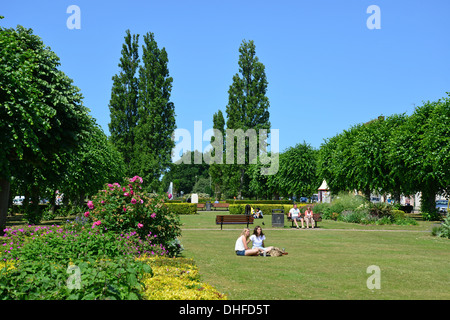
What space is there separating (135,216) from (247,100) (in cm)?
5191

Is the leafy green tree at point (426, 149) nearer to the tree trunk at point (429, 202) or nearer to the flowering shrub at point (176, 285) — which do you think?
the tree trunk at point (429, 202)

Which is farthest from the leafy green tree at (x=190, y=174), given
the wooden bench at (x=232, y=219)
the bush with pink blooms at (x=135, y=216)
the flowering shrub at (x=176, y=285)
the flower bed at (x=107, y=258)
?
the flowering shrub at (x=176, y=285)

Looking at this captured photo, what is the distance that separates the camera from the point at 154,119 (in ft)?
177

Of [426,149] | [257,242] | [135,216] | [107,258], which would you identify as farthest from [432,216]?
[107,258]

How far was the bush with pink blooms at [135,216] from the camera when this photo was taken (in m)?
11.8

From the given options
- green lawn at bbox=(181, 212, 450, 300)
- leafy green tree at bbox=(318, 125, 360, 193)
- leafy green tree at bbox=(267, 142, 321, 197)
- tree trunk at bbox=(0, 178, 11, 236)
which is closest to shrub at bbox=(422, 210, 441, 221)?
leafy green tree at bbox=(318, 125, 360, 193)

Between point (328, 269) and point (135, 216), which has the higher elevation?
point (135, 216)

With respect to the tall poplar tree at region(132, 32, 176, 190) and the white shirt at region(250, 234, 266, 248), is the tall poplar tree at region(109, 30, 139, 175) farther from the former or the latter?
the white shirt at region(250, 234, 266, 248)

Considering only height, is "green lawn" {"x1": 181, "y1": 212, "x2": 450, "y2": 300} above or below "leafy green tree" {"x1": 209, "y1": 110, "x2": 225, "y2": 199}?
below

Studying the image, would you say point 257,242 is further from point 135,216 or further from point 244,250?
point 135,216

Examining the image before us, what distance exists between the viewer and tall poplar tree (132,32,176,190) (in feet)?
177

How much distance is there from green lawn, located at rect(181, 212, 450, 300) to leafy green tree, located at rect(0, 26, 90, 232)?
7156 millimetres
